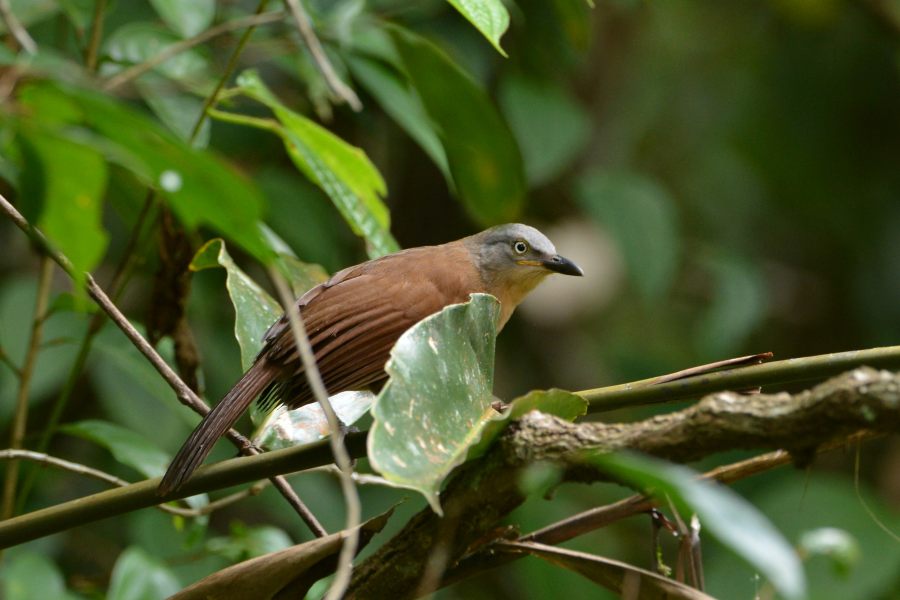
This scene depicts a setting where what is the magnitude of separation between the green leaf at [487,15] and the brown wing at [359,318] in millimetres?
906

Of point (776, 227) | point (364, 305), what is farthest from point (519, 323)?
point (364, 305)

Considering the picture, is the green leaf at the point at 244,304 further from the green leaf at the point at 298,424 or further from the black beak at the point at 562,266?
the black beak at the point at 562,266

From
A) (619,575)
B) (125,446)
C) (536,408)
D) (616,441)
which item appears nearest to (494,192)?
(125,446)

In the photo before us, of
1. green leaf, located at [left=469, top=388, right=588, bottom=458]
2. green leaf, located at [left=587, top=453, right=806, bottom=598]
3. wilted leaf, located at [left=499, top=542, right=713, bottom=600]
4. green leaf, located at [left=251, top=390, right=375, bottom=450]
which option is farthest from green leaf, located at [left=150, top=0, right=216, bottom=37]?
green leaf, located at [left=587, top=453, right=806, bottom=598]

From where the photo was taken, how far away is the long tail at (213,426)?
1.97 meters

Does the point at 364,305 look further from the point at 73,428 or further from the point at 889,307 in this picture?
the point at 889,307

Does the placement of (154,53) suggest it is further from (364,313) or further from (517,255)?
(517,255)

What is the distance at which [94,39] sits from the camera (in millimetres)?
3000

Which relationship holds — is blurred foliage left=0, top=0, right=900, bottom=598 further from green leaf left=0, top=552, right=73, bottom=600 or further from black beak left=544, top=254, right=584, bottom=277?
black beak left=544, top=254, right=584, bottom=277

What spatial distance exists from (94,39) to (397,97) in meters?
0.94

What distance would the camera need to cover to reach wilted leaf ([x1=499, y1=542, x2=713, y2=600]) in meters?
1.70

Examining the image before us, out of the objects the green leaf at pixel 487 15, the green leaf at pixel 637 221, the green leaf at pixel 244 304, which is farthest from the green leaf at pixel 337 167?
the green leaf at pixel 637 221

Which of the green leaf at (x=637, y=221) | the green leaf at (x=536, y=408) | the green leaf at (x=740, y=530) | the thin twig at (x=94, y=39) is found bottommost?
the green leaf at (x=637, y=221)

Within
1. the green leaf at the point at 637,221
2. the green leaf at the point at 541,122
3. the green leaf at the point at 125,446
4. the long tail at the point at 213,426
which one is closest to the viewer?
the long tail at the point at 213,426
